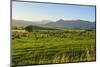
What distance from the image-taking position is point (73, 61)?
2.97 meters

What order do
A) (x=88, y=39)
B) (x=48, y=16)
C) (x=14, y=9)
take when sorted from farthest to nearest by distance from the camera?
(x=88, y=39)
(x=48, y=16)
(x=14, y=9)

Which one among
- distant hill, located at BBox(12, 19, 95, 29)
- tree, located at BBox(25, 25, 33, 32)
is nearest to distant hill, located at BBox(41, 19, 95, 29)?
distant hill, located at BBox(12, 19, 95, 29)

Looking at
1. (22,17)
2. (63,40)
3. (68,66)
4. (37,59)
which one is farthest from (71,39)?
(22,17)

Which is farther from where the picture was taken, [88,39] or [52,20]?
[88,39]

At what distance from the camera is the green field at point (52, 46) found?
8.92 ft

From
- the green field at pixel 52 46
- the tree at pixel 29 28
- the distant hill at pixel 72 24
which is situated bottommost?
the green field at pixel 52 46

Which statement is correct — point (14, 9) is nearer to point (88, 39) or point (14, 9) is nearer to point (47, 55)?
point (47, 55)

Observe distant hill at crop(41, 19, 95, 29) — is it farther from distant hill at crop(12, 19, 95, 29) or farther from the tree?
the tree

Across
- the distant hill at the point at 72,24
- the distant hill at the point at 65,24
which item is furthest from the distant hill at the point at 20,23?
the distant hill at the point at 72,24

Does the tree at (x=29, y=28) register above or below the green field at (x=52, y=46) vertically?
above

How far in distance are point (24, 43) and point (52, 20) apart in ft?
1.57

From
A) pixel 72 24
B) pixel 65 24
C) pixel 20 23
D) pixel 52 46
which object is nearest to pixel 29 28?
pixel 20 23

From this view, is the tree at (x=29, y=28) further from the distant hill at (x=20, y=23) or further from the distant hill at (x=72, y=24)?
the distant hill at (x=72, y=24)

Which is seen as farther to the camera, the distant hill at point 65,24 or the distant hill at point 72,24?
the distant hill at point 72,24
